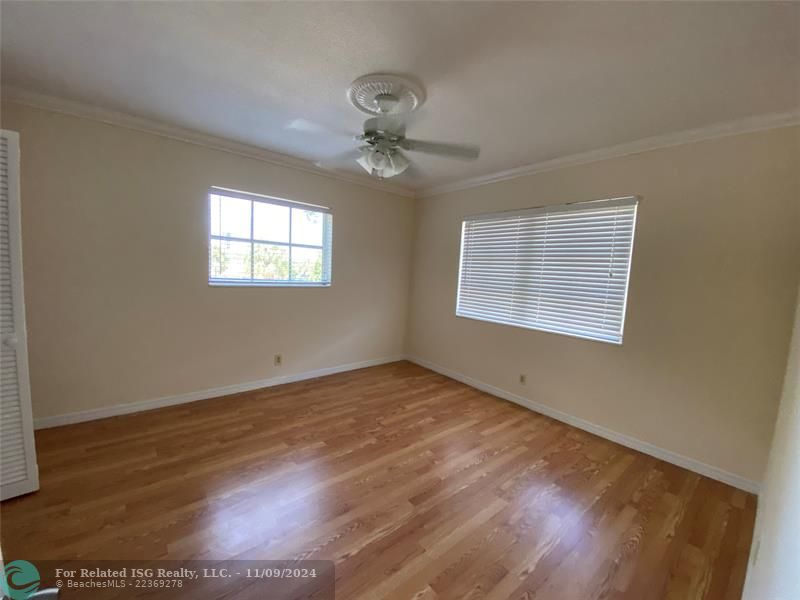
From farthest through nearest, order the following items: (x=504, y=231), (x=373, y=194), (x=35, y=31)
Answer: (x=373, y=194)
(x=504, y=231)
(x=35, y=31)

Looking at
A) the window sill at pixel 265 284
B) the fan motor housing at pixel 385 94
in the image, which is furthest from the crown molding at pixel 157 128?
the fan motor housing at pixel 385 94

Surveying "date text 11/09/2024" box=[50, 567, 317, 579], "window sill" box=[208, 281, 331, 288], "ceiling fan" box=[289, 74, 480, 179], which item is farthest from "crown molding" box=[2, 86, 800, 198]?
"date text 11/09/2024" box=[50, 567, 317, 579]

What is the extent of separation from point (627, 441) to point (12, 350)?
13.3ft

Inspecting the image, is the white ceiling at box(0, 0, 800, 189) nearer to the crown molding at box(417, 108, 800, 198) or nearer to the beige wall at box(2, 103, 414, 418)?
the crown molding at box(417, 108, 800, 198)

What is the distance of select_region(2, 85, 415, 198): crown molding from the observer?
218cm

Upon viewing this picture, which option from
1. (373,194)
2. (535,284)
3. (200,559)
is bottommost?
(200,559)

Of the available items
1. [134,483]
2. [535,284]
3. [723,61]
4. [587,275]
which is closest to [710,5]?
[723,61]

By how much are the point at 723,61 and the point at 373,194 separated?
315 centimetres

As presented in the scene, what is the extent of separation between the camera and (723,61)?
4.99 feet

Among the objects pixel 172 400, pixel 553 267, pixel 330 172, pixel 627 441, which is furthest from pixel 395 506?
pixel 330 172

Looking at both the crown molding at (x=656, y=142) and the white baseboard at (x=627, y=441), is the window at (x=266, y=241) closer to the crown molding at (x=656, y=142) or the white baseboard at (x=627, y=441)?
the crown molding at (x=656, y=142)

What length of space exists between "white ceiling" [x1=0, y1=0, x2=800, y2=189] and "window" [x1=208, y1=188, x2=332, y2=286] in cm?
87

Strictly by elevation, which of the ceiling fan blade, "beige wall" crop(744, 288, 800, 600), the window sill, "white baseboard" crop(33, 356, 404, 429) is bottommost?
"white baseboard" crop(33, 356, 404, 429)

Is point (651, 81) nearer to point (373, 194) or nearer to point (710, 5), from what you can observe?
point (710, 5)
